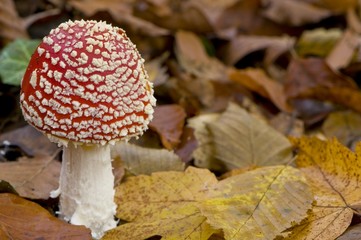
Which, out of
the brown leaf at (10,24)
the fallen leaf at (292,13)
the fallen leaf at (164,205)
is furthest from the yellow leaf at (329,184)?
the fallen leaf at (292,13)

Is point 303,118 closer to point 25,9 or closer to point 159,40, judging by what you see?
point 159,40

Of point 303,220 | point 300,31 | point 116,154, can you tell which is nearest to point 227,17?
point 300,31

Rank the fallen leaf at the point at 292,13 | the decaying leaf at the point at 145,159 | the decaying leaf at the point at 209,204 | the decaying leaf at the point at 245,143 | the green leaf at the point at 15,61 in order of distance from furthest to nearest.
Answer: the fallen leaf at the point at 292,13, the green leaf at the point at 15,61, the decaying leaf at the point at 245,143, the decaying leaf at the point at 145,159, the decaying leaf at the point at 209,204

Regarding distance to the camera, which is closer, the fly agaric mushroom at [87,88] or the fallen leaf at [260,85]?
the fly agaric mushroom at [87,88]

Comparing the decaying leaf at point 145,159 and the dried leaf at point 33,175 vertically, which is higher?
the decaying leaf at point 145,159

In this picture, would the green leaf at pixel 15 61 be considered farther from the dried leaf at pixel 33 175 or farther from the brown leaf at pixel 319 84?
the brown leaf at pixel 319 84

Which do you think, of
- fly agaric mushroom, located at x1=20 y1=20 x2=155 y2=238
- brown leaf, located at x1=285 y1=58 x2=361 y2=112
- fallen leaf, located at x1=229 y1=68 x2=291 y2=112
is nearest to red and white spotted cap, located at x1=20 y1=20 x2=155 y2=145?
fly agaric mushroom, located at x1=20 y1=20 x2=155 y2=238
